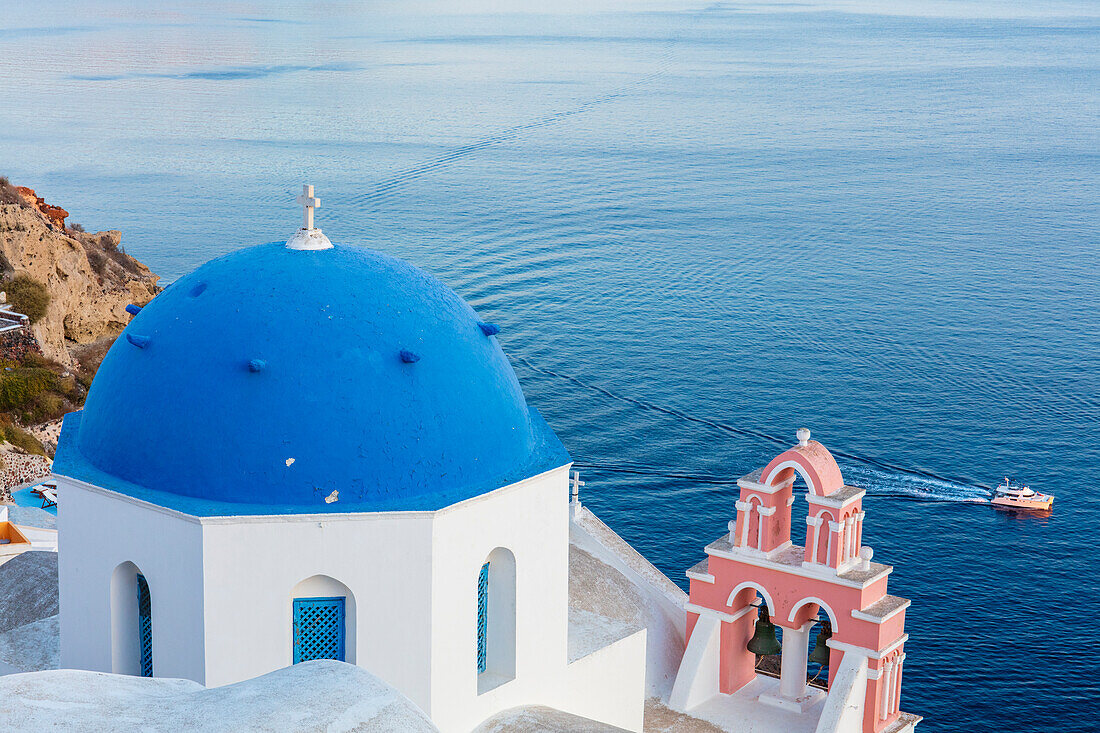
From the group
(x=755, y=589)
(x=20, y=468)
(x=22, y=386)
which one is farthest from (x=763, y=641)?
(x=22, y=386)

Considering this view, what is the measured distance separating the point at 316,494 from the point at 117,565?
6.97ft

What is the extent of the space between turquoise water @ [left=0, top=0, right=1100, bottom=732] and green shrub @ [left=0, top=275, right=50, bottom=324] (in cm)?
835

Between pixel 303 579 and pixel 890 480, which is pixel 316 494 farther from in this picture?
pixel 890 480

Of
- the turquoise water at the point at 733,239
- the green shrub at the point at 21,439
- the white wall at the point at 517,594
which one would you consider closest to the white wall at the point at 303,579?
the white wall at the point at 517,594

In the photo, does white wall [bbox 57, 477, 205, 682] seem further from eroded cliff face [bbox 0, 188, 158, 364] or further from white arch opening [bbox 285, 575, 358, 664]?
eroded cliff face [bbox 0, 188, 158, 364]

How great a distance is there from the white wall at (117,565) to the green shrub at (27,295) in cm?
3411

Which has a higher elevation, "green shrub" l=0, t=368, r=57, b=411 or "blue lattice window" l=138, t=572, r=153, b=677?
"blue lattice window" l=138, t=572, r=153, b=677

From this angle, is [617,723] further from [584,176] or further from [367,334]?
[584,176]

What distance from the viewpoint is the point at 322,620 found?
11.0 meters

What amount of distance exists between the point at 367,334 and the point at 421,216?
45.6 metres

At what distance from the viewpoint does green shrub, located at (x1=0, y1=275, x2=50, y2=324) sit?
42.6 meters

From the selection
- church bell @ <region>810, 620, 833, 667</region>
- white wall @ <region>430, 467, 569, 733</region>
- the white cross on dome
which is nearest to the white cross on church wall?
the white cross on dome

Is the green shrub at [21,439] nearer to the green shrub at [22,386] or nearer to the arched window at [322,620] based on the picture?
the green shrub at [22,386]

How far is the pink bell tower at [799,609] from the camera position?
49.1 feet
